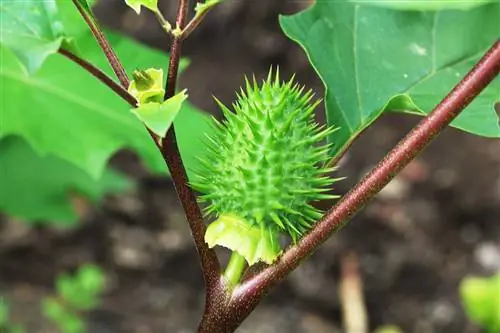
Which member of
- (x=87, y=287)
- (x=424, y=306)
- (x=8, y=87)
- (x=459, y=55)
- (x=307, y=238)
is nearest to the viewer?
(x=307, y=238)

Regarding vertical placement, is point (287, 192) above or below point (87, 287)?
above

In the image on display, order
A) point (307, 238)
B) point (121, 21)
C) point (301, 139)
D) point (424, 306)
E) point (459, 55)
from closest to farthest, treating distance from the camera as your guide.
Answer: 1. point (307, 238)
2. point (301, 139)
3. point (459, 55)
4. point (424, 306)
5. point (121, 21)

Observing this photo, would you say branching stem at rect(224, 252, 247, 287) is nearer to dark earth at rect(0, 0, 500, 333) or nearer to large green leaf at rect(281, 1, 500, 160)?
large green leaf at rect(281, 1, 500, 160)

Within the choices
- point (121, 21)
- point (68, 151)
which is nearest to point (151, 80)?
point (68, 151)

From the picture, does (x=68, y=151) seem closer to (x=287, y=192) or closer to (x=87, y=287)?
(x=287, y=192)

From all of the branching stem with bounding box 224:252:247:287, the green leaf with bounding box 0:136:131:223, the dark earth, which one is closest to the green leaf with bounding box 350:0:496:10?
the branching stem with bounding box 224:252:247:287

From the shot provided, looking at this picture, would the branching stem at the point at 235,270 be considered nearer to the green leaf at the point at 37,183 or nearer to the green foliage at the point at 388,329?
the green leaf at the point at 37,183

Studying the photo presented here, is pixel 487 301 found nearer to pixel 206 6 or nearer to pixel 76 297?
pixel 76 297

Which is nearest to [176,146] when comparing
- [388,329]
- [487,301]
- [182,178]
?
[182,178]
